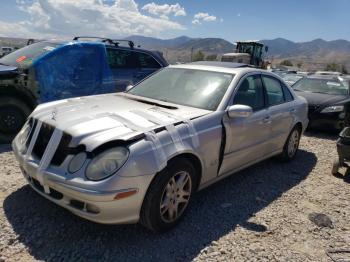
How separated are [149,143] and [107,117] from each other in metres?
0.58

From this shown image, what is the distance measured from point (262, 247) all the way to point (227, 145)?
3.83ft

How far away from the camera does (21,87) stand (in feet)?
18.8

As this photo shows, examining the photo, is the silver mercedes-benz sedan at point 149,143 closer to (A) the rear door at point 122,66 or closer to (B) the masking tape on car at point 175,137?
(B) the masking tape on car at point 175,137

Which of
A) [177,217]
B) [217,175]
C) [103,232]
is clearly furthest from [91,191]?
[217,175]

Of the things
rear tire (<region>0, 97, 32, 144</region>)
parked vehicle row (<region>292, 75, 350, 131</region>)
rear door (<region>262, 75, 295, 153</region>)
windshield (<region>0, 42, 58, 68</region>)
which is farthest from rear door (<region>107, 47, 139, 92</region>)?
parked vehicle row (<region>292, 75, 350, 131</region>)

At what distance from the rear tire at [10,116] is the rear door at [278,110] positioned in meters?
3.96

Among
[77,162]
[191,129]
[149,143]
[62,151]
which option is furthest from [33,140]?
[191,129]

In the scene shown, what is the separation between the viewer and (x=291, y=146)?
19.3ft

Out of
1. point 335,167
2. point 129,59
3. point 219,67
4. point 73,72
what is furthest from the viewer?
point 129,59

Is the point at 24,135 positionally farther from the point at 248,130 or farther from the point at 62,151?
the point at 248,130

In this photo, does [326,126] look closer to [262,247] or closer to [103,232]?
[262,247]

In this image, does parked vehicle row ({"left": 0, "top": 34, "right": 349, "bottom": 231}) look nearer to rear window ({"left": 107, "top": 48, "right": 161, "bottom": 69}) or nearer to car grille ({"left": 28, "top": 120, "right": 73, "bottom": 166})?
car grille ({"left": 28, "top": 120, "right": 73, "bottom": 166})

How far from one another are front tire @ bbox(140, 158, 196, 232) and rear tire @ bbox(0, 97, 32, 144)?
3642 mm

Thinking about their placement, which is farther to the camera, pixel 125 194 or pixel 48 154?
pixel 48 154
